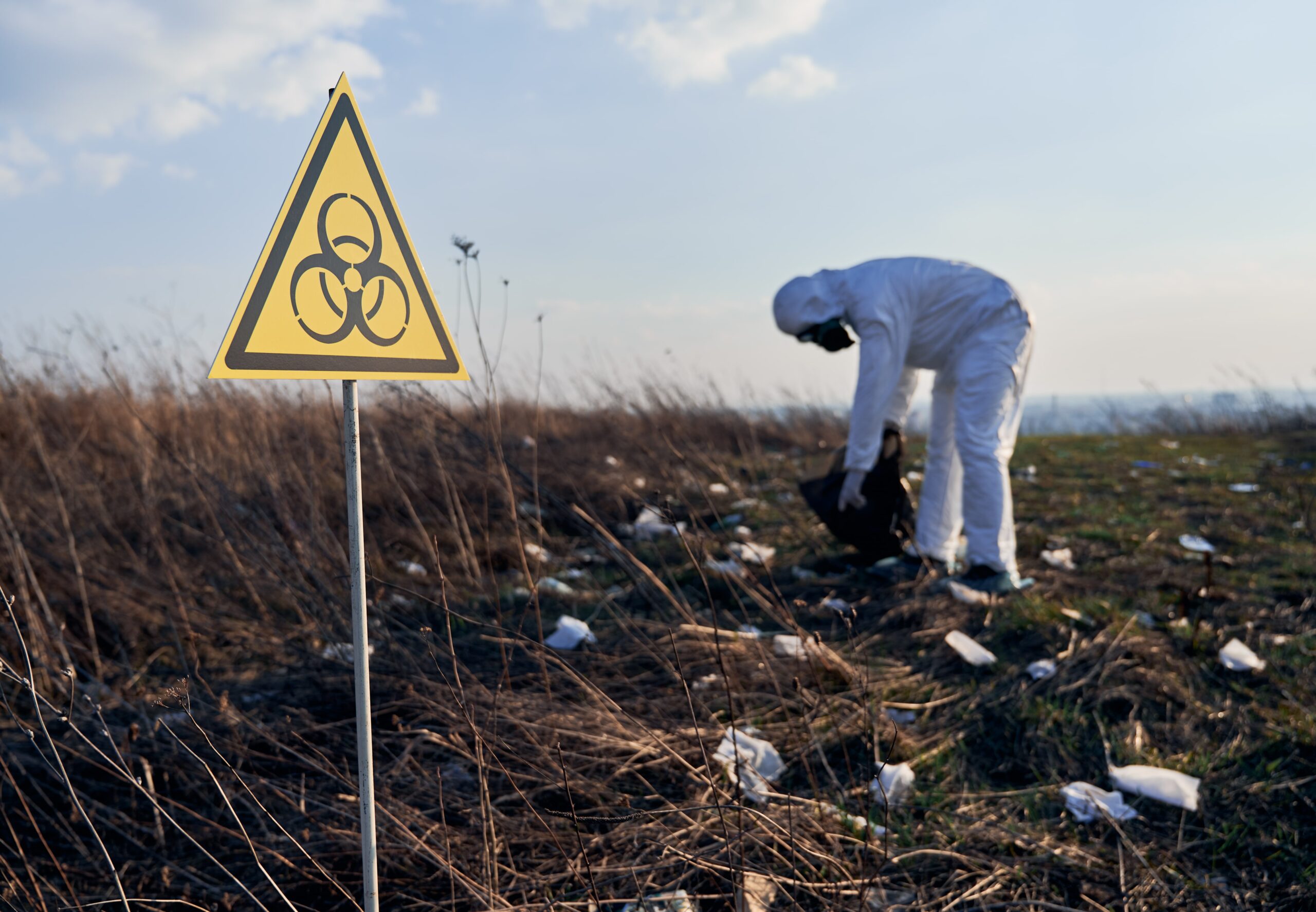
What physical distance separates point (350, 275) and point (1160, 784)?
2.26 meters

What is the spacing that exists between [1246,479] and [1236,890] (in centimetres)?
565

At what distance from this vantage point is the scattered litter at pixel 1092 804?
6.19 ft

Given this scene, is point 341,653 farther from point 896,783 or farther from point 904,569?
point 904,569

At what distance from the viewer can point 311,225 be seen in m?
1.21

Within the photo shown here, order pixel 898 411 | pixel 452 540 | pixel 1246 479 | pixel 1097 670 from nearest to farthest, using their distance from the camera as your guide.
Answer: pixel 1097 670 → pixel 898 411 → pixel 452 540 → pixel 1246 479

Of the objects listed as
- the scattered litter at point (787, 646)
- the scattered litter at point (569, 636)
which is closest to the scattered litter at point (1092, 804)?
the scattered litter at point (787, 646)

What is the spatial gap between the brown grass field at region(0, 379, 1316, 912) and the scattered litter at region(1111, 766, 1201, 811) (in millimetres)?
31

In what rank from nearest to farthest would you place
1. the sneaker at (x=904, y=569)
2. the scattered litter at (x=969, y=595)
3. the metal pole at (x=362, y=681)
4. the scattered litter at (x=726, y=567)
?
the metal pole at (x=362, y=681) < the scattered litter at (x=969, y=595) < the scattered litter at (x=726, y=567) < the sneaker at (x=904, y=569)

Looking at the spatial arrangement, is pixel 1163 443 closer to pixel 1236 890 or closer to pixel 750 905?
pixel 1236 890

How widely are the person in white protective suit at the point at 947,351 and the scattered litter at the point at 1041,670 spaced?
2.43ft

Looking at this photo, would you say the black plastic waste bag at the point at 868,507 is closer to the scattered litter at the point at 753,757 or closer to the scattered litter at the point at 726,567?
the scattered litter at the point at 726,567

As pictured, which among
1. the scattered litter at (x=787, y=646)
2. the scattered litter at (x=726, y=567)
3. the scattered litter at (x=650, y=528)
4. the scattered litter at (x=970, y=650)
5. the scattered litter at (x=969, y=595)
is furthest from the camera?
the scattered litter at (x=650, y=528)

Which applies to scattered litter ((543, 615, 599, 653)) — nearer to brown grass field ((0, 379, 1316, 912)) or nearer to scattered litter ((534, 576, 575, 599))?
brown grass field ((0, 379, 1316, 912))

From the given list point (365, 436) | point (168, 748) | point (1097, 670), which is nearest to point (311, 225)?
point (168, 748)
